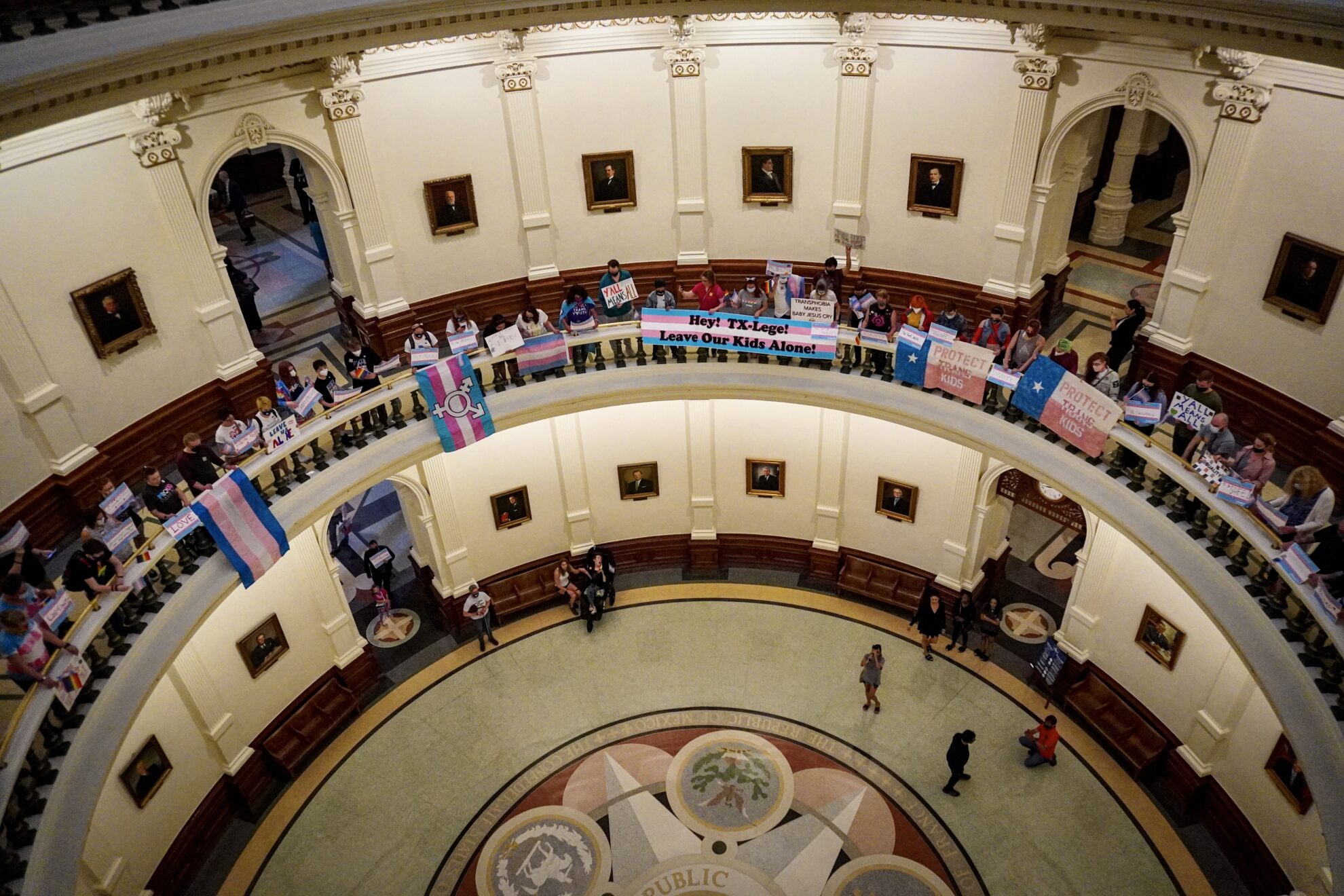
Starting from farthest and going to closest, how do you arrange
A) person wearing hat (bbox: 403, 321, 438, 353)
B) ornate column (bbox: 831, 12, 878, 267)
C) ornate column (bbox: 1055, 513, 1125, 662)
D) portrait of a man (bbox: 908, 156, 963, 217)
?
portrait of a man (bbox: 908, 156, 963, 217), ornate column (bbox: 831, 12, 878, 267), person wearing hat (bbox: 403, 321, 438, 353), ornate column (bbox: 1055, 513, 1125, 662)

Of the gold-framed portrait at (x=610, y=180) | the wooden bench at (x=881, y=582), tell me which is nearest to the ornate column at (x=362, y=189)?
the gold-framed portrait at (x=610, y=180)

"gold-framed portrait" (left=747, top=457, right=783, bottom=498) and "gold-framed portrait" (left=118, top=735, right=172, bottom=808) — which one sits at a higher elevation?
"gold-framed portrait" (left=747, top=457, right=783, bottom=498)

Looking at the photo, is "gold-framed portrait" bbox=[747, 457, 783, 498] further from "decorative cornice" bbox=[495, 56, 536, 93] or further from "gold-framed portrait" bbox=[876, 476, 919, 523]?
"decorative cornice" bbox=[495, 56, 536, 93]


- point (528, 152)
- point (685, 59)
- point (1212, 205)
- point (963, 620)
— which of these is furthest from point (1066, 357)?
point (528, 152)

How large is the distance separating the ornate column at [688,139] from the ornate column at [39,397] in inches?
410

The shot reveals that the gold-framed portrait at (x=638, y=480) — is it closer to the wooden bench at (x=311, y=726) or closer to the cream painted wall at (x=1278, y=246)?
the wooden bench at (x=311, y=726)

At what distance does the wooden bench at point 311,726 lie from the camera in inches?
633

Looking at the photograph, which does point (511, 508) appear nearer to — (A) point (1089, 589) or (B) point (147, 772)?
(B) point (147, 772)

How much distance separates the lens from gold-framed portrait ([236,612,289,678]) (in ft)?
50.2

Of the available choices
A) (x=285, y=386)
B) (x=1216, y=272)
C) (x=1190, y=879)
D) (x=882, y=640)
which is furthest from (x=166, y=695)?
(x=1216, y=272)

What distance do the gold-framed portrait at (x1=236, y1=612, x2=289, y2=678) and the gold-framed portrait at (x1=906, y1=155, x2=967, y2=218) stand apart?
13.2 m

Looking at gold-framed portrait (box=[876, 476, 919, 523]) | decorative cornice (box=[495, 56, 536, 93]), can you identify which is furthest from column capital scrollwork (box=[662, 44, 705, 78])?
gold-framed portrait (box=[876, 476, 919, 523])

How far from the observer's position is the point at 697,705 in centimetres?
1705

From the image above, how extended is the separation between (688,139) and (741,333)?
3.91m
